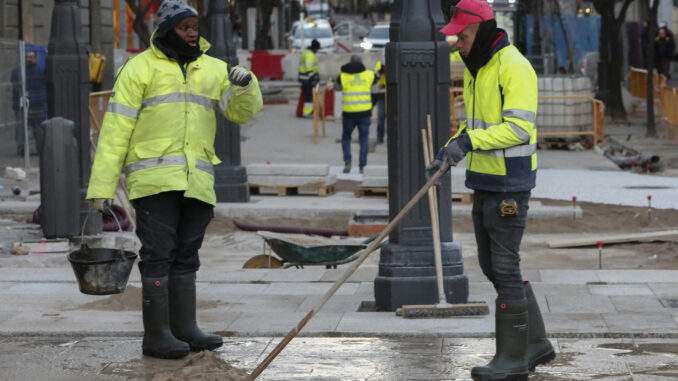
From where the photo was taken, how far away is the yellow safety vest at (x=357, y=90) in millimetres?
19391

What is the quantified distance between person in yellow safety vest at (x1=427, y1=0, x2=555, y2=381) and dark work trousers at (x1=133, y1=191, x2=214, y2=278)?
1520 mm

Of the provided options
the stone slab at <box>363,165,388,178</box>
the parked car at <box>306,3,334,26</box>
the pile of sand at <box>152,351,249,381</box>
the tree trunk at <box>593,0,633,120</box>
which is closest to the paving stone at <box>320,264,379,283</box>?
the pile of sand at <box>152,351,249,381</box>

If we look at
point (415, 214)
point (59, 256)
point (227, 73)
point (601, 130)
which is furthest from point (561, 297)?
point (601, 130)

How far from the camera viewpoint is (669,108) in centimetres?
2439

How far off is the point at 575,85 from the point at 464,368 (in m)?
17.3

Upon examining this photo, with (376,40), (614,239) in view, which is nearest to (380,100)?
(614,239)

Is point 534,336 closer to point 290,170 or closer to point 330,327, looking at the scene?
point 330,327

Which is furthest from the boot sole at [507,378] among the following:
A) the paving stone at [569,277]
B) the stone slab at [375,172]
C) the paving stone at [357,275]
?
the stone slab at [375,172]

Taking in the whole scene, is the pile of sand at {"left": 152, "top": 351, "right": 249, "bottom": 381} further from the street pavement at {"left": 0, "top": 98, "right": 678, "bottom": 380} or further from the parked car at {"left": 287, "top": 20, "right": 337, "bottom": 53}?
the parked car at {"left": 287, "top": 20, "right": 337, "bottom": 53}

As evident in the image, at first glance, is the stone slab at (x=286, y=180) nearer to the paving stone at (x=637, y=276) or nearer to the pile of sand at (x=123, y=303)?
the paving stone at (x=637, y=276)

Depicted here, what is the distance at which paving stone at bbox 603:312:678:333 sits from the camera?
7613mm

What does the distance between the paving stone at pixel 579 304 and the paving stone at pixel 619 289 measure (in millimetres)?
165

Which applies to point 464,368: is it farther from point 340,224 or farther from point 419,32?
point 340,224

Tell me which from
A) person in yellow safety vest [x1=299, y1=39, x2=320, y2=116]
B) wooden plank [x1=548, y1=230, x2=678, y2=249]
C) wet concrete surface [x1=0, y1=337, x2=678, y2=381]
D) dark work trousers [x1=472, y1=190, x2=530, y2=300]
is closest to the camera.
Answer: dark work trousers [x1=472, y1=190, x2=530, y2=300]
